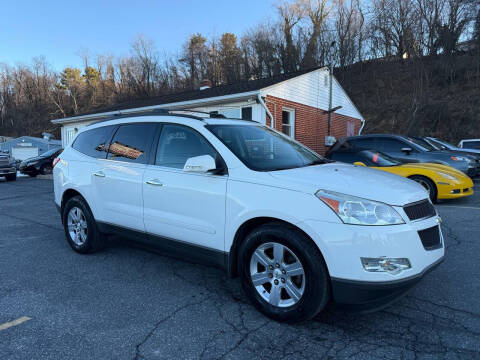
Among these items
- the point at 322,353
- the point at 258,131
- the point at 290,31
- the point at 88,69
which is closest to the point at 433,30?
the point at 290,31

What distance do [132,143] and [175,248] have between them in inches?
56.0

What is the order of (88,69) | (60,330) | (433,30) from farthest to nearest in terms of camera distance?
1. (88,69)
2. (433,30)
3. (60,330)

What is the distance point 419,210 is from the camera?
2689 millimetres

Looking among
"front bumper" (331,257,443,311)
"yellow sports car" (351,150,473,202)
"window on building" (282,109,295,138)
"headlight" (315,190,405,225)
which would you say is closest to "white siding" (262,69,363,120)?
"window on building" (282,109,295,138)

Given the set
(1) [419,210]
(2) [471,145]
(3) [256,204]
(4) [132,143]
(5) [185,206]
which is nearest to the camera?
(1) [419,210]

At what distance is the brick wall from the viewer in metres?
12.8

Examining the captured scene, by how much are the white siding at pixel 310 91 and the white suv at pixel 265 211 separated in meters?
8.65

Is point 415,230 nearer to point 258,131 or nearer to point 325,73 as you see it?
point 258,131

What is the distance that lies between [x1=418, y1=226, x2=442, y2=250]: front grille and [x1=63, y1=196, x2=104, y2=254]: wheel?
376 cm

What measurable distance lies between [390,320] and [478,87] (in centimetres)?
2934

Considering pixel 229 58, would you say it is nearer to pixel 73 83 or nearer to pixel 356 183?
pixel 73 83

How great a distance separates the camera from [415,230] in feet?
8.18

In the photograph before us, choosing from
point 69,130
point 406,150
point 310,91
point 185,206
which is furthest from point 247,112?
point 69,130

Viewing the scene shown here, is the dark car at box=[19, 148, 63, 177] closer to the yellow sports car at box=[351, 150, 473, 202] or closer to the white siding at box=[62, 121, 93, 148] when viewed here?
the white siding at box=[62, 121, 93, 148]
